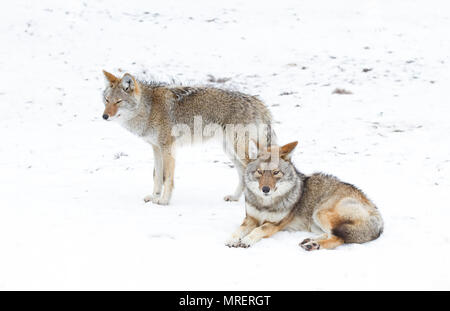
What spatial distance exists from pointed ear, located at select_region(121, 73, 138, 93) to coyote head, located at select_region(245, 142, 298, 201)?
2.59 meters

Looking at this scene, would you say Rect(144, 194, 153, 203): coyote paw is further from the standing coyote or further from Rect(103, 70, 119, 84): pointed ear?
Rect(103, 70, 119, 84): pointed ear

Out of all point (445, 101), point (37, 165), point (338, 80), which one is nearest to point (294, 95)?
point (338, 80)

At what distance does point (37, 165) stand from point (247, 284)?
7.00 metres

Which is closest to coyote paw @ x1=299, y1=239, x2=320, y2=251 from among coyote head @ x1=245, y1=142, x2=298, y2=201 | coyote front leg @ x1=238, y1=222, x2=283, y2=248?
coyote front leg @ x1=238, y1=222, x2=283, y2=248

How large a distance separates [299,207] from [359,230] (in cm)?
86

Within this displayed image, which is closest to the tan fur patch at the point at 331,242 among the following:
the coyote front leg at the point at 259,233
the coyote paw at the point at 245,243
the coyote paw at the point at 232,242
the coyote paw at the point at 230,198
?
the coyote front leg at the point at 259,233

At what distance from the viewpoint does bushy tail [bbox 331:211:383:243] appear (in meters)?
Answer: 5.11

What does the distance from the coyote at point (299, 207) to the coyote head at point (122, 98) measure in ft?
8.19

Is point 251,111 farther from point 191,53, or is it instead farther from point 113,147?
point 191,53

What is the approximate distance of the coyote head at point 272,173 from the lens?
5.36 meters

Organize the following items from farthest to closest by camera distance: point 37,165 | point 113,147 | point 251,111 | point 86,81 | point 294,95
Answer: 1. point 86,81
2. point 294,95
3. point 113,147
4. point 37,165
5. point 251,111

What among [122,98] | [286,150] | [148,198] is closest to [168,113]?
[122,98]

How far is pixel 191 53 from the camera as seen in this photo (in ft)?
60.4
